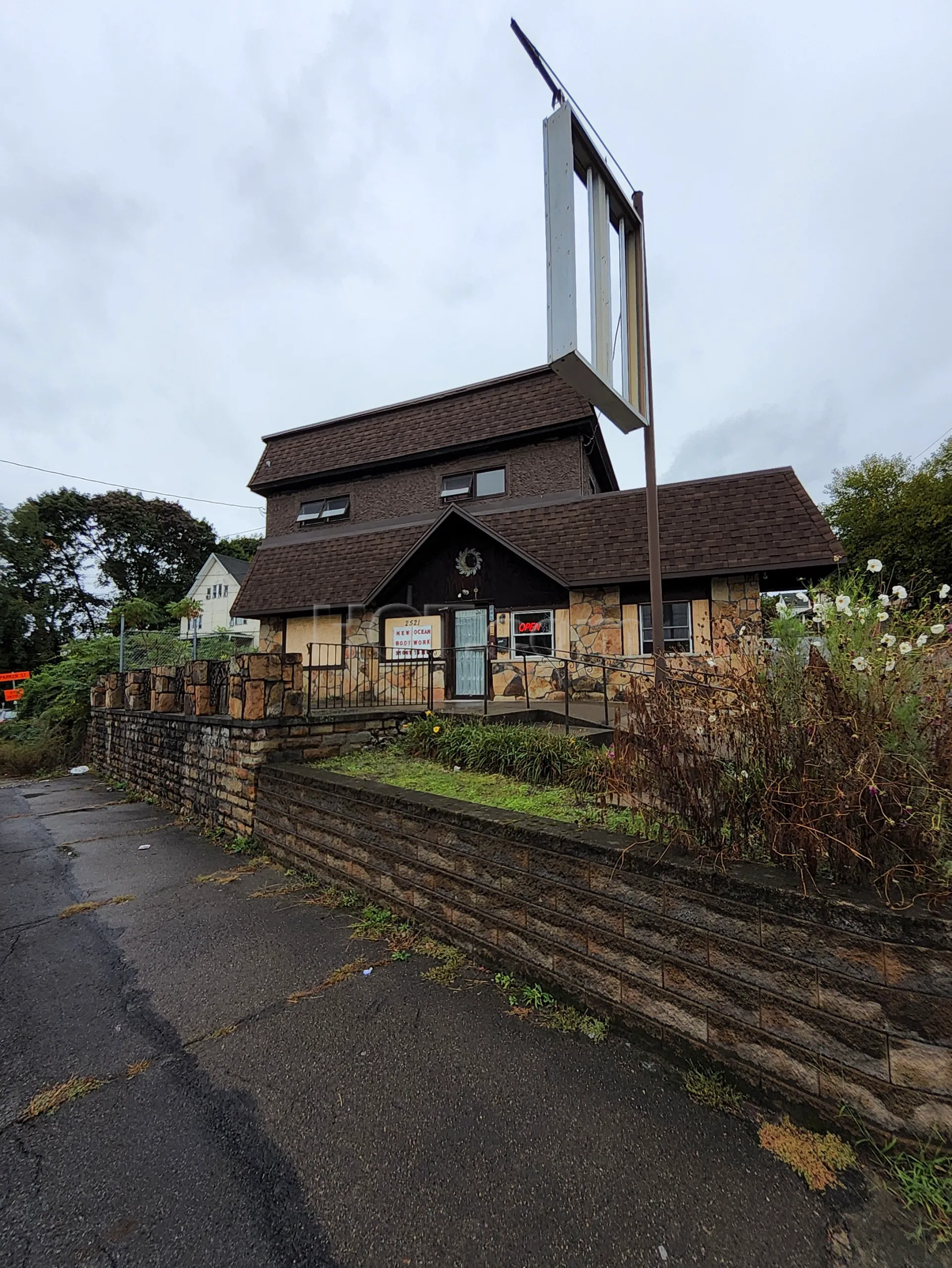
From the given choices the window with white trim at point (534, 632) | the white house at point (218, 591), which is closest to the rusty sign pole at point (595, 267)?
the window with white trim at point (534, 632)

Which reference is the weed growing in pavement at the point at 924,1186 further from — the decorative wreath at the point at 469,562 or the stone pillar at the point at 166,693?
the decorative wreath at the point at 469,562

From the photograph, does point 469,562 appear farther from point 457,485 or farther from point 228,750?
point 228,750

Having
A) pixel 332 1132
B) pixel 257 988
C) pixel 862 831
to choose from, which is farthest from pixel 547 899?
pixel 257 988

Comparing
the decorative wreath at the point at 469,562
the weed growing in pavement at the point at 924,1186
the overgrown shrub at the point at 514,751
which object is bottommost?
the weed growing in pavement at the point at 924,1186

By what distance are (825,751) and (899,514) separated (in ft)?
87.6

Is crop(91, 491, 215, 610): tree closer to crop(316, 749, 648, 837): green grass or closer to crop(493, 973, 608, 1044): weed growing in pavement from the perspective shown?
crop(316, 749, 648, 837): green grass

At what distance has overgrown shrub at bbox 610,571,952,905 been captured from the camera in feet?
6.97

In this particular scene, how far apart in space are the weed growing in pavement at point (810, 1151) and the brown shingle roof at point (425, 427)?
12.8m

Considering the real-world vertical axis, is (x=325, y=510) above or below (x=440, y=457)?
below

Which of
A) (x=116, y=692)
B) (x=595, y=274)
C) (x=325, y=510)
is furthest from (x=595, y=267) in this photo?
(x=325, y=510)

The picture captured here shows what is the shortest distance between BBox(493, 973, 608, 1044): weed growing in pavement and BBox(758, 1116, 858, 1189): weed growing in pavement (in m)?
0.77

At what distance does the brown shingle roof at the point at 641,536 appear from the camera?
9.23 m

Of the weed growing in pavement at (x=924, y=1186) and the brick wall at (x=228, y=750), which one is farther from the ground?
the brick wall at (x=228, y=750)

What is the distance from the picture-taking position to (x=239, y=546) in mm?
44844
